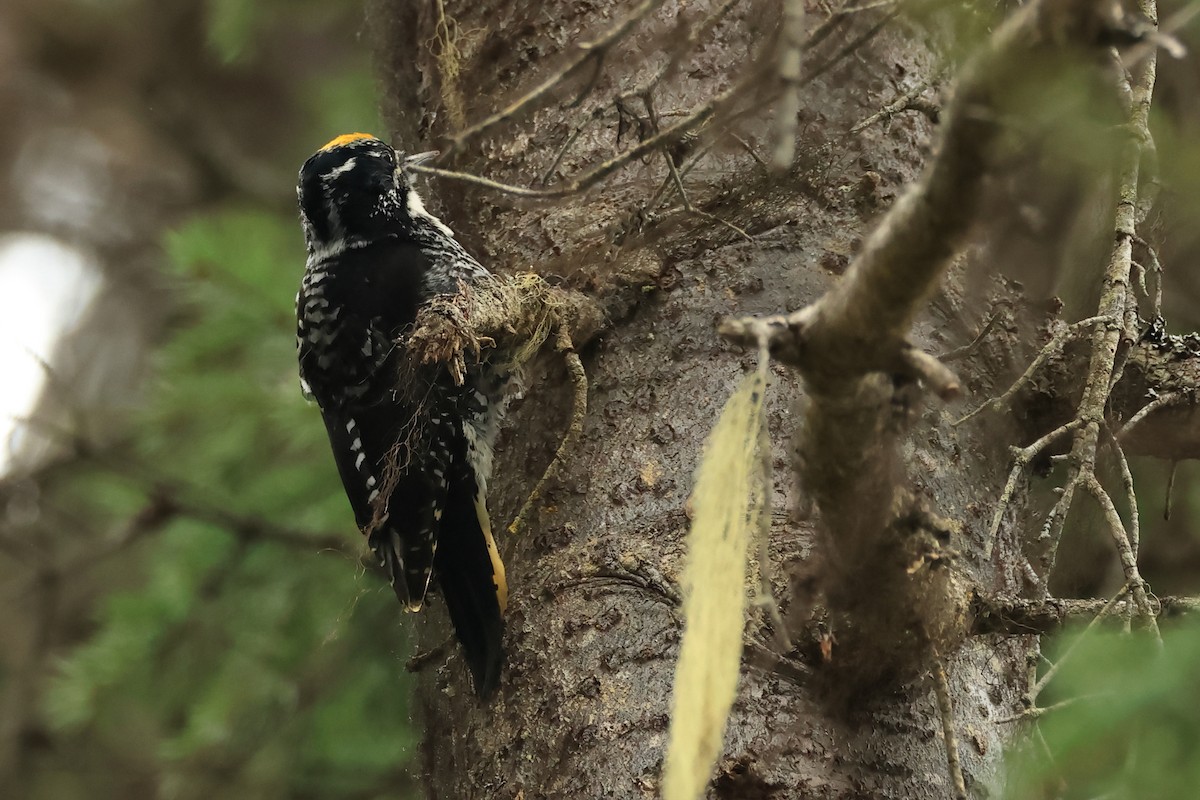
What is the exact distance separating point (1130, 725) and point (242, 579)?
3.10 metres

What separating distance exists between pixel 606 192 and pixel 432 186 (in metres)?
0.83

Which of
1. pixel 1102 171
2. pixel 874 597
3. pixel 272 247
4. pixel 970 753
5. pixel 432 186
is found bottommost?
pixel 970 753

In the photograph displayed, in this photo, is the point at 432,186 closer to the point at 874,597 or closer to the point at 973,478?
the point at 973,478

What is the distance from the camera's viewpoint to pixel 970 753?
1.98 m

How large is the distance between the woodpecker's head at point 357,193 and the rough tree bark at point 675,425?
2.63 ft

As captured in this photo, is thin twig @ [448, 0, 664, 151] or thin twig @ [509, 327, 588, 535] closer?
thin twig @ [448, 0, 664, 151]

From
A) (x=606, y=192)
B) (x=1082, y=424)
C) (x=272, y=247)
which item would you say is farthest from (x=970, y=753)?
(x=272, y=247)

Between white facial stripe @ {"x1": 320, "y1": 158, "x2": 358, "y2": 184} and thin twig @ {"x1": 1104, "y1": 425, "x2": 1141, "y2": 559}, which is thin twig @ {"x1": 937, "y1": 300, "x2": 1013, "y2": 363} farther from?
white facial stripe @ {"x1": 320, "y1": 158, "x2": 358, "y2": 184}

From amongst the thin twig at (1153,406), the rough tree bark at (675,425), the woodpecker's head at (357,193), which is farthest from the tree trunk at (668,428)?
the woodpecker's head at (357,193)

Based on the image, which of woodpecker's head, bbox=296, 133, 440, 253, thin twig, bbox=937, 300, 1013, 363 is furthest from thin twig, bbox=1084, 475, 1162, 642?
woodpecker's head, bbox=296, 133, 440, 253

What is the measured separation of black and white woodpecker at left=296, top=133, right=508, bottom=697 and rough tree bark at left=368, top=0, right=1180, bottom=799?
127mm

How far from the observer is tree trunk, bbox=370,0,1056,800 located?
193 centimetres

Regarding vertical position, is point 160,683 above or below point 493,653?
above

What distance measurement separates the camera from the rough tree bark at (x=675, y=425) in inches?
75.7
